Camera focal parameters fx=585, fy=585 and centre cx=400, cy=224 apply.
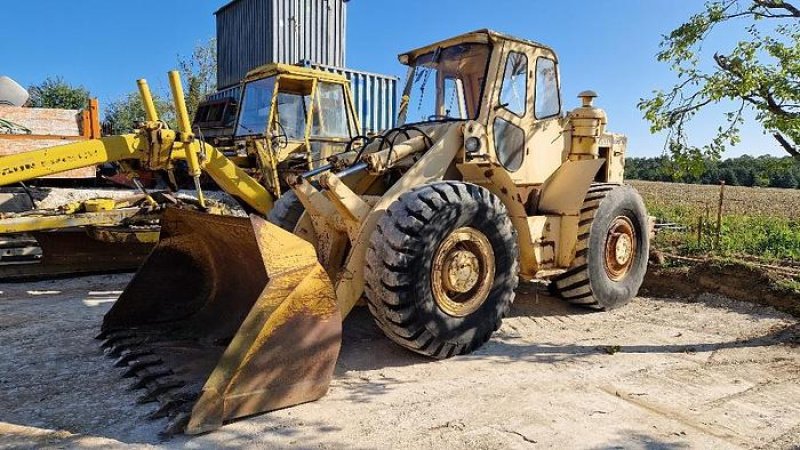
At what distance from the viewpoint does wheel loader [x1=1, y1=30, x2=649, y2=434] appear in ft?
11.5

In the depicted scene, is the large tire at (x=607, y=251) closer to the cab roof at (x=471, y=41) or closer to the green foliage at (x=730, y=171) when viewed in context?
the green foliage at (x=730, y=171)

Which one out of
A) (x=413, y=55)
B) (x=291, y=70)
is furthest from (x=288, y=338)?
(x=291, y=70)

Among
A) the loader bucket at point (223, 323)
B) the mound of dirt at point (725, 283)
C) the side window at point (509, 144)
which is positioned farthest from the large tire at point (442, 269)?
the mound of dirt at point (725, 283)

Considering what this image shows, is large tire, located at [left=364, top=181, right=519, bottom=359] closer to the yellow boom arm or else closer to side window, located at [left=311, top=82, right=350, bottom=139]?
the yellow boom arm

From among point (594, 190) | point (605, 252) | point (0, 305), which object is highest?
point (594, 190)

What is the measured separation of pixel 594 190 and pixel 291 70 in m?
5.12

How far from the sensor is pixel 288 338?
135 inches

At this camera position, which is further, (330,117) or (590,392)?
(330,117)

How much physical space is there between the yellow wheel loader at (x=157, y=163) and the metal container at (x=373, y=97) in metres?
3.69

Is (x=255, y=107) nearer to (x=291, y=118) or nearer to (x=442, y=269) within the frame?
(x=291, y=118)

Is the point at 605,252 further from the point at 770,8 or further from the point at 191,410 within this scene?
the point at 191,410

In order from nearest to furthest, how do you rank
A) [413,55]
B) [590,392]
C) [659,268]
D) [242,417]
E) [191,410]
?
[191,410], [242,417], [590,392], [413,55], [659,268]

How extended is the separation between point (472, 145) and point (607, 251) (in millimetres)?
2066

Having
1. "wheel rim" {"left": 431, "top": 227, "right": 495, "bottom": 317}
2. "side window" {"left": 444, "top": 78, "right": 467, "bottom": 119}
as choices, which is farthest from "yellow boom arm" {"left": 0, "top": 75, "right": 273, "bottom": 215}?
"wheel rim" {"left": 431, "top": 227, "right": 495, "bottom": 317}
